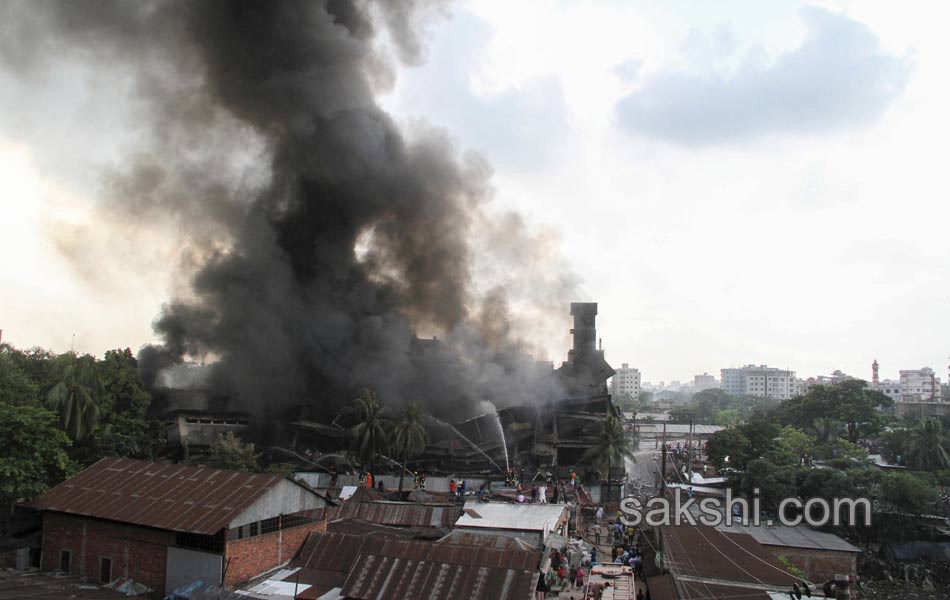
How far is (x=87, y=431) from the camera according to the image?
1485 inches

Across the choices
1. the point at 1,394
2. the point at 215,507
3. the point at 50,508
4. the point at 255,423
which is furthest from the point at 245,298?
the point at 215,507

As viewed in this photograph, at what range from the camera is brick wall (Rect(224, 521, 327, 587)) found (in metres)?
22.7

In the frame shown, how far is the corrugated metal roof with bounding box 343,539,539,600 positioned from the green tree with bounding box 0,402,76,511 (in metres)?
15.3

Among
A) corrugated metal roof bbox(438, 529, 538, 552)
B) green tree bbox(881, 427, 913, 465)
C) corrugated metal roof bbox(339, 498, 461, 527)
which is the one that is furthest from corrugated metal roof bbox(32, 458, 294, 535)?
green tree bbox(881, 427, 913, 465)

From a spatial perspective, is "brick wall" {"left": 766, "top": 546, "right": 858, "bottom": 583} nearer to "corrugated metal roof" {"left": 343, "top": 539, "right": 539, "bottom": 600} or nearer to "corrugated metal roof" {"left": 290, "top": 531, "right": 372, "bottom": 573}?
"corrugated metal roof" {"left": 343, "top": 539, "right": 539, "bottom": 600}

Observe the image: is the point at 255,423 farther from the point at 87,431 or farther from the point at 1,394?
the point at 1,394

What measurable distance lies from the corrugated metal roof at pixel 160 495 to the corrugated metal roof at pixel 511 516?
903 cm

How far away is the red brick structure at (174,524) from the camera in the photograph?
75.3ft

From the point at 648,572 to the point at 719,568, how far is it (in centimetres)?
414

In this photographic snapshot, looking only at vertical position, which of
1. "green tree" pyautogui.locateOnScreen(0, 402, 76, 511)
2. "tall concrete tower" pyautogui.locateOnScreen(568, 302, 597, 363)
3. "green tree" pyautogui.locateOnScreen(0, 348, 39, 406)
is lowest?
"green tree" pyautogui.locateOnScreen(0, 402, 76, 511)

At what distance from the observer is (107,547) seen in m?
24.8

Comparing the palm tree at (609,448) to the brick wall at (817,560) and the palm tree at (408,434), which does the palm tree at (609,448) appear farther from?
the brick wall at (817,560)

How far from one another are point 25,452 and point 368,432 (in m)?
17.6

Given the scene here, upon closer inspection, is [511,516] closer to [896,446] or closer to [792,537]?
[792,537]
